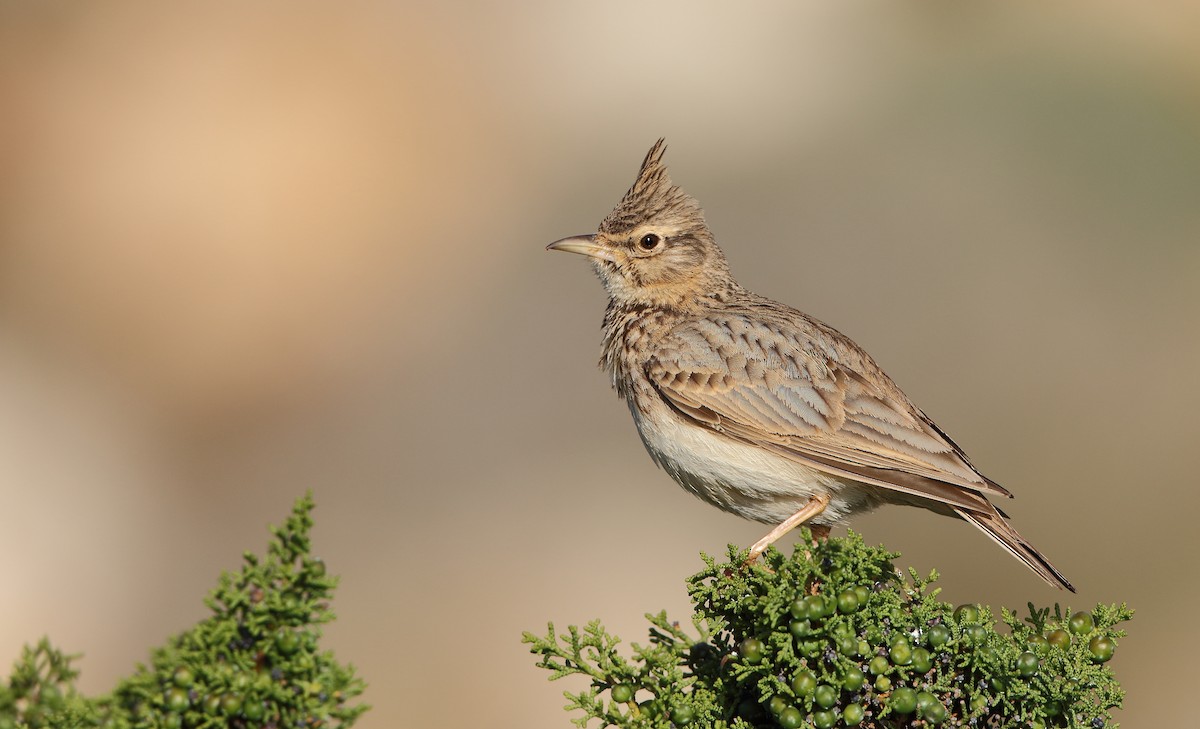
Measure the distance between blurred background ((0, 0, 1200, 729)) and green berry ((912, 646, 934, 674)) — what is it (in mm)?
6727

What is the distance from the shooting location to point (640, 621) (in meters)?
10.0

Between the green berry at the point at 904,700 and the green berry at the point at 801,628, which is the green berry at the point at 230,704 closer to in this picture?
the green berry at the point at 801,628

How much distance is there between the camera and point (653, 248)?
6.14 meters

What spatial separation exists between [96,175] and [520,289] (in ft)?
16.6

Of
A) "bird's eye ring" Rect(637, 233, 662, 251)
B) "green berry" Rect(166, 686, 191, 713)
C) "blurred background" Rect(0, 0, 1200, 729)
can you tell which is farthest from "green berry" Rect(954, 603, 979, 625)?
"blurred background" Rect(0, 0, 1200, 729)

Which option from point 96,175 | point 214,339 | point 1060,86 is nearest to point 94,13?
point 96,175

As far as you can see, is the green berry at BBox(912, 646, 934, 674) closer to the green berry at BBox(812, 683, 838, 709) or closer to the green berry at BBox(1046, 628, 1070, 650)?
the green berry at BBox(812, 683, 838, 709)

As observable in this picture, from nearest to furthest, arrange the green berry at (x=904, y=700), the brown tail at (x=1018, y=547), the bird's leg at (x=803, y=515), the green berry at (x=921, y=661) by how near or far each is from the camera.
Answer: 1. the green berry at (x=904, y=700)
2. the green berry at (x=921, y=661)
3. the brown tail at (x=1018, y=547)
4. the bird's leg at (x=803, y=515)

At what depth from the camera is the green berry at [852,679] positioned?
10.7ft

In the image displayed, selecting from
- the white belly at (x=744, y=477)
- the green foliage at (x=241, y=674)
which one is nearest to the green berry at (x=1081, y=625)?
the white belly at (x=744, y=477)

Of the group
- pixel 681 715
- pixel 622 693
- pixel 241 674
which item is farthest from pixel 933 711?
pixel 241 674

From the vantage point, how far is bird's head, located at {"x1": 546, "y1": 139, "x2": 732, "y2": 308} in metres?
6.13

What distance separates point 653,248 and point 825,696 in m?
3.28

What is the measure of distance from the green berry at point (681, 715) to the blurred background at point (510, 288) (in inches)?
249
